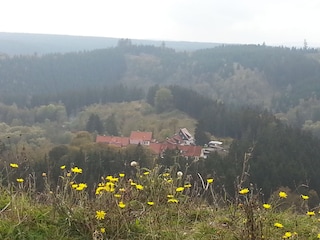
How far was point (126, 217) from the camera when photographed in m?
3.32

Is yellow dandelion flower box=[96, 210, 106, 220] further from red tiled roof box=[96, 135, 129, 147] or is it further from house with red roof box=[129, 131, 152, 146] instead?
house with red roof box=[129, 131, 152, 146]

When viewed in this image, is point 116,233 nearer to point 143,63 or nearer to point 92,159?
point 92,159

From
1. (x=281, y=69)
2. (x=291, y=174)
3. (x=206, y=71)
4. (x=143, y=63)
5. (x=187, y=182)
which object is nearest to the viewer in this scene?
(x=187, y=182)

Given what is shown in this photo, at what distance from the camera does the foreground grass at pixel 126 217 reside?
3.15 metres

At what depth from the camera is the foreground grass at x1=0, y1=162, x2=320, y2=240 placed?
3.15 m

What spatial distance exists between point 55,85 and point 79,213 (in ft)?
455

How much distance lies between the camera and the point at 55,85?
137500mm

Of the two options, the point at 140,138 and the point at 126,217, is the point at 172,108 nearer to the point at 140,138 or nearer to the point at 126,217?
the point at 140,138

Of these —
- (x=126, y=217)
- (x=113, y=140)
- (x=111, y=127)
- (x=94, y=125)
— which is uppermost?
(x=126, y=217)

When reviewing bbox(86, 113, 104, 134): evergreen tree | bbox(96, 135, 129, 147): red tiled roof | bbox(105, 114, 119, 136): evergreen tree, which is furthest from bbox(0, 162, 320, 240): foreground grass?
bbox(86, 113, 104, 134): evergreen tree

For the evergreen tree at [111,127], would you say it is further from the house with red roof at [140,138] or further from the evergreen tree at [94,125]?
the house with red roof at [140,138]

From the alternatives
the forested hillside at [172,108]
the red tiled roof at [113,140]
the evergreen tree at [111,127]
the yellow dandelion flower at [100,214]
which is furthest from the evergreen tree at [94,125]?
the yellow dandelion flower at [100,214]

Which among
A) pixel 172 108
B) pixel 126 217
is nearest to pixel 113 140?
pixel 172 108

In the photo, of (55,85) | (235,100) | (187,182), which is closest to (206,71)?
(235,100)
